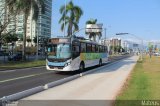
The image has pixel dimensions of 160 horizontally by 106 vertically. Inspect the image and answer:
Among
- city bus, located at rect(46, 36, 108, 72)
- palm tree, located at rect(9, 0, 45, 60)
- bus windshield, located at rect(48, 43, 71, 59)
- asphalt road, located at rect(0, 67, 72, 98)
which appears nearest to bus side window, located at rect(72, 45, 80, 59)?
city bus, located at rect(46, 36, 108, 72)

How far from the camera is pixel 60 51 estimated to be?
25.7 meters

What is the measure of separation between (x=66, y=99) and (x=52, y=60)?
12645 mm

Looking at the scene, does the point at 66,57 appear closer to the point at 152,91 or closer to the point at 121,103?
the point at 152,91

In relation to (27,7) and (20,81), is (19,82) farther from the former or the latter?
(27,7)

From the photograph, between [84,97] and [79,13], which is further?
[79,13]

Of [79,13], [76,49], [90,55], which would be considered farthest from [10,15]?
[79,13]

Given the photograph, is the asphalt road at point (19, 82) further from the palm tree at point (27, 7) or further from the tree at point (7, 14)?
the palm tree at point (27, 7)

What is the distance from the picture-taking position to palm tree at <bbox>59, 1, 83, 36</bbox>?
69.5 m

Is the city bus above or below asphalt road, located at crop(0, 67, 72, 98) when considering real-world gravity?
above

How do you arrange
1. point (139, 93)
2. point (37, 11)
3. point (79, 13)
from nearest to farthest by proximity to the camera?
point (139, 93), point (37, 11), point (79, 13)

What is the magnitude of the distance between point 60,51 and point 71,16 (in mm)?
45767

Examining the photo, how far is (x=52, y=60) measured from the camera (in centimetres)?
2577

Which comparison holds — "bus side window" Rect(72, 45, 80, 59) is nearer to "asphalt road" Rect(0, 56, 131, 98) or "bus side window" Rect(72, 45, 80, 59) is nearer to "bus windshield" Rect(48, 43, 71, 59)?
"bus windshield" Rect(48, 43, 71, 59)

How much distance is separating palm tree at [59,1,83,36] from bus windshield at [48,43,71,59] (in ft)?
142
